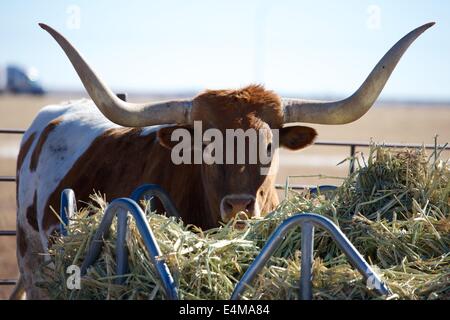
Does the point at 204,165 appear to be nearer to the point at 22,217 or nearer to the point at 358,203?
the point at 358,203

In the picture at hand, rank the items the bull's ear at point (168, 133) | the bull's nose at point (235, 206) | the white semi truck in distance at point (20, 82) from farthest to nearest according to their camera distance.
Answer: the white semi truck in distance at point (20, 82)
the bull's ear at point (168, 133)
the bull's nose at point (235, 206)

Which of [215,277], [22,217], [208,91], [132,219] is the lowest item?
[22,217]

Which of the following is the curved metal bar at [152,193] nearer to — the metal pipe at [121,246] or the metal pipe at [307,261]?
the metal pipe at [121,246]

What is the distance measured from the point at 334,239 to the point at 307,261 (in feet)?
0.40

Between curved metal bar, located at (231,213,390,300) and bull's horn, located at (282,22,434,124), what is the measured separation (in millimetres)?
2199

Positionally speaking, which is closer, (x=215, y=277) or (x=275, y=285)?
(x=275, y=285)

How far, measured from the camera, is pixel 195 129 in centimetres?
474

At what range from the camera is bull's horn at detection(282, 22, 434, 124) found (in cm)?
453

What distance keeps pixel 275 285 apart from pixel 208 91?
241 centimetres

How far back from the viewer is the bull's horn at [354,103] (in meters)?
4.53

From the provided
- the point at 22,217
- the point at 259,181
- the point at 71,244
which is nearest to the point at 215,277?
the point at 71,244

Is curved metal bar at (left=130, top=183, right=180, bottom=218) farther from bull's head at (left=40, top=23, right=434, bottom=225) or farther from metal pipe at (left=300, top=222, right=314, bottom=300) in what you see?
metal pipe at (left=300, top=222, right=314, bottom=300)

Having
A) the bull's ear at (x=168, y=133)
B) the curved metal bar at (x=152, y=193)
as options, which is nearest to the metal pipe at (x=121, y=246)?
the curved metal bar at (x=152, y=193)

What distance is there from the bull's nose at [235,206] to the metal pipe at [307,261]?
5.13ft
